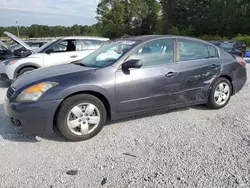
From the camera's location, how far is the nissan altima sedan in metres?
3.11

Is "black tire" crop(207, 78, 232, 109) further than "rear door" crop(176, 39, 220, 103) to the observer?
Yes

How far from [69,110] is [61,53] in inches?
173

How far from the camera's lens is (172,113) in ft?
14.0

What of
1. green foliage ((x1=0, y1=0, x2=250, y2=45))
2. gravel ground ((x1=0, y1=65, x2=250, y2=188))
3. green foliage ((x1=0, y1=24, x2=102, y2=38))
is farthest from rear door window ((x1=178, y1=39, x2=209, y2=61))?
green foliage ((x1=0, y1=24, x2=102, y2=38))

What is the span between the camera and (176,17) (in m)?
43.6

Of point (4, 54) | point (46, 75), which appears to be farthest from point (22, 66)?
point (46, 75)

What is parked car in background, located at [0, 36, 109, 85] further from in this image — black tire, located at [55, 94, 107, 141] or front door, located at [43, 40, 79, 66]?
black tire, located at [55, 94, 107, 141]

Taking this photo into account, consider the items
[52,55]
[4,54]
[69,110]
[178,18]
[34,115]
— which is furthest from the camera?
[178,18]

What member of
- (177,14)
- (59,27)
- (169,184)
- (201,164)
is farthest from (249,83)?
(59,27)

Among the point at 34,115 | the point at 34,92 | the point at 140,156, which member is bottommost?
the point at 140,156

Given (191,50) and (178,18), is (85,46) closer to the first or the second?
(191,50)

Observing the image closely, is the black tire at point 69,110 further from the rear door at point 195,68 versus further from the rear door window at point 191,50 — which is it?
the rear door window at point 191,50

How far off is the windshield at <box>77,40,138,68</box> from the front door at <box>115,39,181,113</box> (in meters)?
0.22

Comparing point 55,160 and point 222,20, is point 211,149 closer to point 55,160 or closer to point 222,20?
point 55,160
